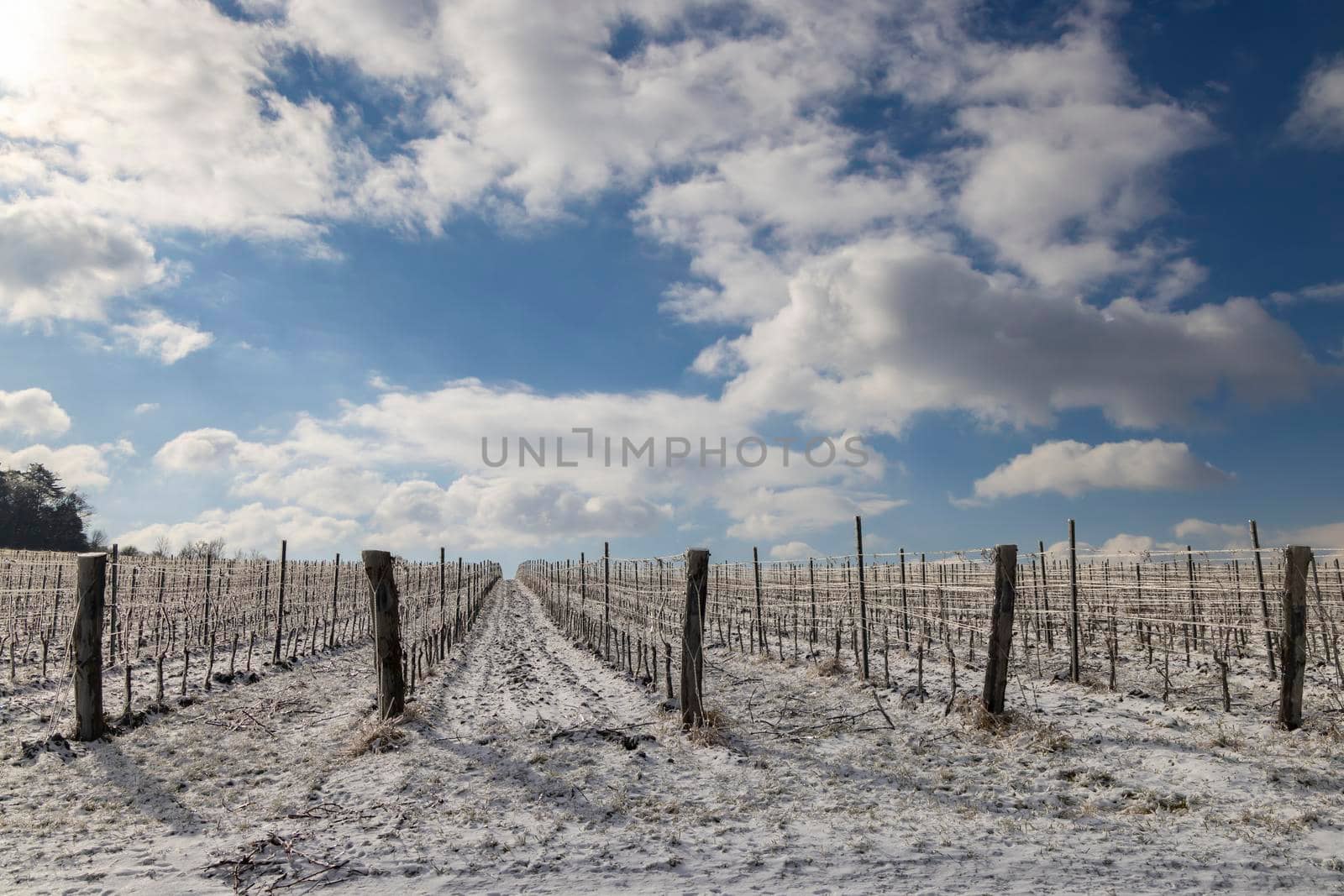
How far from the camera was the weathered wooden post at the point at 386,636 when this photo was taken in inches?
341

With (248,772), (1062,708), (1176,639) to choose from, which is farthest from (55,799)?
(1176,639)

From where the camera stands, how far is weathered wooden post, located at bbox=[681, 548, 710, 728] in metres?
8.13

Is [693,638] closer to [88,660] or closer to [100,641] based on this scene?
[100,641]

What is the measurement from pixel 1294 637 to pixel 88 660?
12.8 metres

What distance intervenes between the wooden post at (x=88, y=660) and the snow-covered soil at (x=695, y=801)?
1.02 ft

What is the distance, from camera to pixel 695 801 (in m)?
6.06

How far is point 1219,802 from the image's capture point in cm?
594

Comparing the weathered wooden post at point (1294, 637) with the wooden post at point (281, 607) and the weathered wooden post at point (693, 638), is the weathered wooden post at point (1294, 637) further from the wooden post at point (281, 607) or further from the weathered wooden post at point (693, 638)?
the wooden post at point (281, 607)

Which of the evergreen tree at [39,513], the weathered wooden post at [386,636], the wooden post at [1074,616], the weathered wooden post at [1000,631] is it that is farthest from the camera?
the evergreen tree at [39,513]

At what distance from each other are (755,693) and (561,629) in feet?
42.0

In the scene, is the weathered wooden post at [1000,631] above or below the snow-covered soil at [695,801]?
above

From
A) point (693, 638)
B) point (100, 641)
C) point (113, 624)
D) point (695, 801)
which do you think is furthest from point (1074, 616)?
point (113, 624)

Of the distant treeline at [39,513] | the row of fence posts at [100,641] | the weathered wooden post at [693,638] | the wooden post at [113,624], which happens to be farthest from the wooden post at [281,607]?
the distant treeline at [39,513]

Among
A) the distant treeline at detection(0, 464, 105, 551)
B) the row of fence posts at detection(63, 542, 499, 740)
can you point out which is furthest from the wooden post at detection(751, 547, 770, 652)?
the distant treeline at detection(0, 464, 105, 551)
